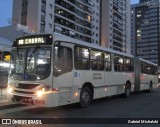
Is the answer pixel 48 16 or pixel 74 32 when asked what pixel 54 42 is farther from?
pixel 74 32

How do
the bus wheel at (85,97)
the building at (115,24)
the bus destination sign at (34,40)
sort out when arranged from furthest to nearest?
the building at (115,24)
the bus wheel at (85,97)
the bus destination sign at (34,40)

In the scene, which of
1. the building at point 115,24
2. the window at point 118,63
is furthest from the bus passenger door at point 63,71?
the building at point 115,24

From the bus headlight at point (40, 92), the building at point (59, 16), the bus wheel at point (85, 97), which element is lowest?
the bus wheel at point (85, 97)

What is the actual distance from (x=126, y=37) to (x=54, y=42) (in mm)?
119948

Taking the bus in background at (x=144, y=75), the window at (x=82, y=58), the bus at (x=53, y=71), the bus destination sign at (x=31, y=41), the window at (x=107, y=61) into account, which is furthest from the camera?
the bus in background at (x=144, y=75)

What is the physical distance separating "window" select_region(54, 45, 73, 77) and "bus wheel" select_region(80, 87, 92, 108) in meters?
1.56

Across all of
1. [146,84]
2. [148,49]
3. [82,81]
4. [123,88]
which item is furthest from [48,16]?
[148,49]

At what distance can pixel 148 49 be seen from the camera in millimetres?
164000

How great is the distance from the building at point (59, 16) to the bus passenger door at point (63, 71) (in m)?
47.2

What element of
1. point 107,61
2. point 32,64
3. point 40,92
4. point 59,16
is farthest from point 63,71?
point 59,16

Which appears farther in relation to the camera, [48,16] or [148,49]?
[148,49]

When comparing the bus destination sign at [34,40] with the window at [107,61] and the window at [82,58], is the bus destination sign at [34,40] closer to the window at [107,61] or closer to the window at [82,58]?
the window at [82,58]

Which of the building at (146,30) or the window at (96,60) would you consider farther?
the building at (146,30)

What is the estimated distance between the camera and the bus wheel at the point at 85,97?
12852 mm
